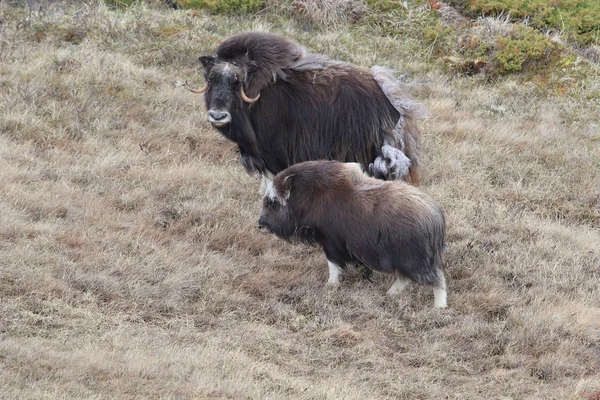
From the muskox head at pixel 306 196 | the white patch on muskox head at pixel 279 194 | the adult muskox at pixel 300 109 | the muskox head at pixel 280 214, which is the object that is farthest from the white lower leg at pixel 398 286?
the adult muskox at pixel 300 109

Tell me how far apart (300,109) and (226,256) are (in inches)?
49.2

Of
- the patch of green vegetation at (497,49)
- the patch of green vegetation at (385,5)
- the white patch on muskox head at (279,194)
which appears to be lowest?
the white patch on muskox head at (279,194)

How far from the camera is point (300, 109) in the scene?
691 centimetres

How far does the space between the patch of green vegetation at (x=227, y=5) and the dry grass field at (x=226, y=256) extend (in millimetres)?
1539

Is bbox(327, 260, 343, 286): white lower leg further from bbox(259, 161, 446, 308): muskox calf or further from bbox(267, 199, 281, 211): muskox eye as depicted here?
bbox(267, 199, 281, 211): muskox eye

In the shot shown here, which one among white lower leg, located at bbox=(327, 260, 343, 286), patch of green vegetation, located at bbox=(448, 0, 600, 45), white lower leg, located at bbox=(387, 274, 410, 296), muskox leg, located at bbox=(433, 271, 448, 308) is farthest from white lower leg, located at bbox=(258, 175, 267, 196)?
patch of green vegetation, located at bbox=(448, 0, 600, 45)

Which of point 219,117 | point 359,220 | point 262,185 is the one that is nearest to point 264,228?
point 359,220

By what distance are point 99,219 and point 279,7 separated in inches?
243

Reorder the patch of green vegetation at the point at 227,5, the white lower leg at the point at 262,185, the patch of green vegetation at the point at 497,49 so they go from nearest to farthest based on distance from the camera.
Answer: the white lower leg at the point at 262,185 < the patch of green vegetation at the point at 497,49 < the patch of green vegetation at the point at 227,5

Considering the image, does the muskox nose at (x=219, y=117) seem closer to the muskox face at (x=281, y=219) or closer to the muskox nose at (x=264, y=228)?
the muskox face at (x=281, y=219)

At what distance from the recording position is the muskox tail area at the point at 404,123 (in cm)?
698

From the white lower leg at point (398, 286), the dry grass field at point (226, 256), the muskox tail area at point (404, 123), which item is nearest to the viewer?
the dry grass field at point (226, 256)

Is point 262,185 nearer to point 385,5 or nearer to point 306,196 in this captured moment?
point 306,196

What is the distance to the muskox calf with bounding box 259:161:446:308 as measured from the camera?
5883mm
